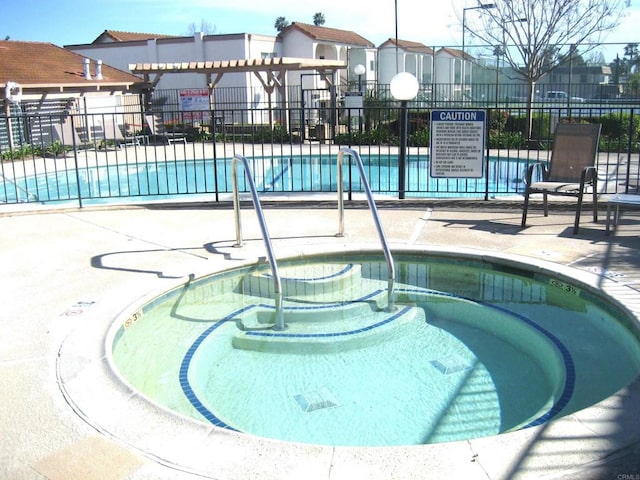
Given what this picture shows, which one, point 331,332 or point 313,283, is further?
point 313,283

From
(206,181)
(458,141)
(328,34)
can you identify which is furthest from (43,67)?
(328,34)

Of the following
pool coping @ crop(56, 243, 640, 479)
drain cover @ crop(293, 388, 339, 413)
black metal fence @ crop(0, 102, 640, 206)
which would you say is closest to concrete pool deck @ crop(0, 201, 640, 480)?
pool coping @ crop(56, 243, 640, 479)

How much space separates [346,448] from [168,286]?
9.58 ft

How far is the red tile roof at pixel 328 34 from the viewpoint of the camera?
36934 millimetres

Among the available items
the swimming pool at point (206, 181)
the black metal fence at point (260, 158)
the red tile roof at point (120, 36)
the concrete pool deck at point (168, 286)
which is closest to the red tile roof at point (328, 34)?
A: the red tile roof at point (120, 36)

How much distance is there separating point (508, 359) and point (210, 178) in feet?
35.3

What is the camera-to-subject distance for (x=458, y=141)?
8.34m

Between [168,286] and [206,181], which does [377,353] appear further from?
[206,181]

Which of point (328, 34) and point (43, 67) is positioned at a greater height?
point (328, 34)

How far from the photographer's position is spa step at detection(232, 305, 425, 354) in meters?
4.62

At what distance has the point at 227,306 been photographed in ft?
17.7

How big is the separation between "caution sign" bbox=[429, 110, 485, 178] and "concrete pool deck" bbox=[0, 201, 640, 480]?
0.50m

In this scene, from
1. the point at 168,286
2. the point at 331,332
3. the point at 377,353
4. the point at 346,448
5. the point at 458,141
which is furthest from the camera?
the point at 458,141

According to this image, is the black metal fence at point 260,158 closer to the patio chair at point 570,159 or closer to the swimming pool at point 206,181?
the swimming pool at point 206,181
